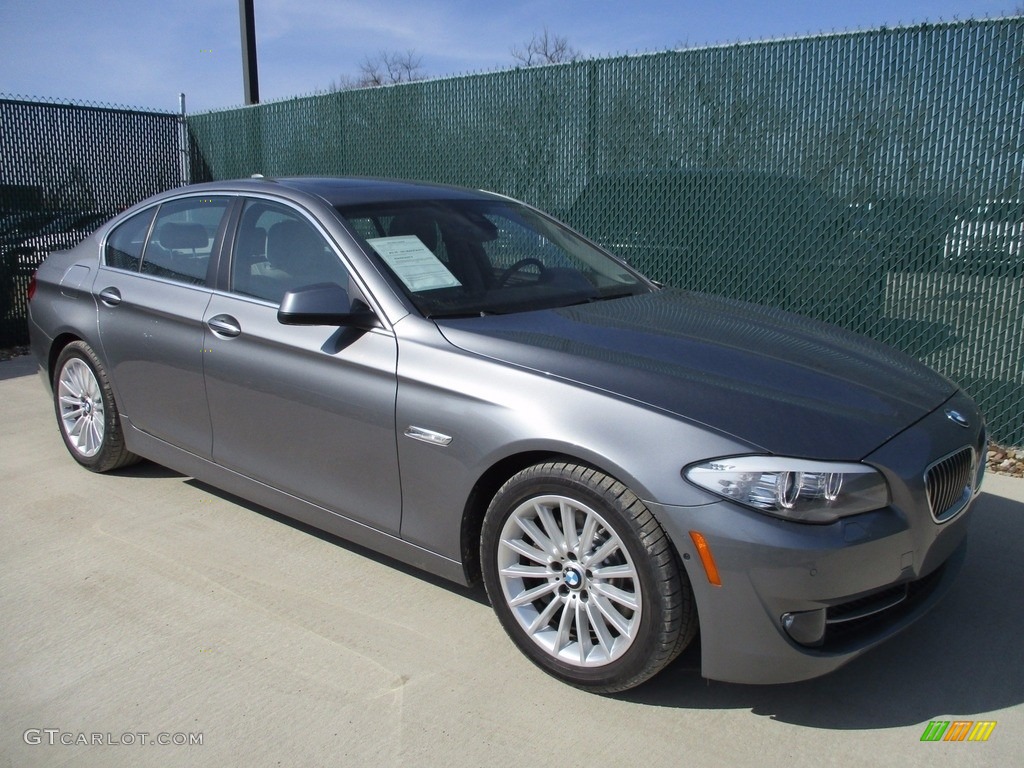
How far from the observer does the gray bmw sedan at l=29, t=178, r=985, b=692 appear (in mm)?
2615

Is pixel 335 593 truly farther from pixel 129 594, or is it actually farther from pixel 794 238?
pixel 794 238

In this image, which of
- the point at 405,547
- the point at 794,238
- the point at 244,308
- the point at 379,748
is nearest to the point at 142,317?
the point at 244,308

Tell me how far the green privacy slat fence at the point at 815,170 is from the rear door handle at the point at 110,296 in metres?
4.00

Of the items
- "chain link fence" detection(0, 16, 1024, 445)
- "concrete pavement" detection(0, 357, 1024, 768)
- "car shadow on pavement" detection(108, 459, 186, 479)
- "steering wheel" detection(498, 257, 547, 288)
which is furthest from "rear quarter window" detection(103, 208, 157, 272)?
"chain link fence" detection(0, 16, 1024, 445)

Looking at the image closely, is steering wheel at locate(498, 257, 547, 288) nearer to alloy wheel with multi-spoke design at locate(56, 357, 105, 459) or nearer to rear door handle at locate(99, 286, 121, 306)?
rear door handle at locate(99, 286, 121, 306)

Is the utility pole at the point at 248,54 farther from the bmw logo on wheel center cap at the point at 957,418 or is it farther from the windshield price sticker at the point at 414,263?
the bmw logo on wheel center cap at the point at 957,418

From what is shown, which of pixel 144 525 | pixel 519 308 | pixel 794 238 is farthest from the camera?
pixel 794 238

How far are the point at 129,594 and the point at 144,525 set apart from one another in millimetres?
758

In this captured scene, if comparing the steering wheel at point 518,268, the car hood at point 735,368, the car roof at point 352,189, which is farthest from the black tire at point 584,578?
the car roof at point 352,189

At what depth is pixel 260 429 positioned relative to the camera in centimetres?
382

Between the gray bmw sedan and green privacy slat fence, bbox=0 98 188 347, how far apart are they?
573 cm

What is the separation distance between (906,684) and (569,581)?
120cm

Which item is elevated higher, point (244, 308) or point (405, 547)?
point (244, 308)

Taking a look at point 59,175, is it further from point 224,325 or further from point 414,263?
point 414,263
